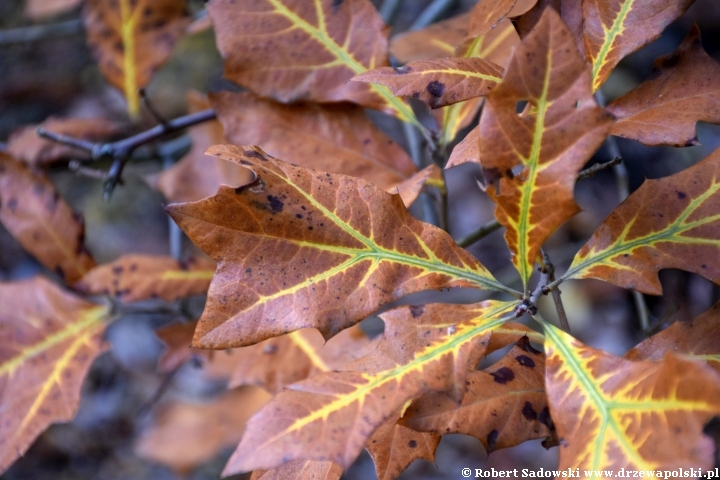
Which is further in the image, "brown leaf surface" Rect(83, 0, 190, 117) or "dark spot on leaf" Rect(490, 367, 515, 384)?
"brown leaf surface" Rect(83, 0, 190, 117)

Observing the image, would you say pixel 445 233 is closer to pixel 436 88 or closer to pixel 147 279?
pixel 436 88

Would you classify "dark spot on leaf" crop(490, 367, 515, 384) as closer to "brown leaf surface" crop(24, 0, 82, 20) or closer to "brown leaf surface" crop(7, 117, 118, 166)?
"brown leaf surface" crop(7, 117, 118, 166)

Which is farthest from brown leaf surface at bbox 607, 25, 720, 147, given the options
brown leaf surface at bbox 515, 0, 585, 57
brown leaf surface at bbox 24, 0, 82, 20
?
brown leaf surface at bbox 24, 0, 82, 20

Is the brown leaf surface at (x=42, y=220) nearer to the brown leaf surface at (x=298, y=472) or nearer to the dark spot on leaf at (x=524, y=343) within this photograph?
the brown leaf surface at (x=298, y=472)

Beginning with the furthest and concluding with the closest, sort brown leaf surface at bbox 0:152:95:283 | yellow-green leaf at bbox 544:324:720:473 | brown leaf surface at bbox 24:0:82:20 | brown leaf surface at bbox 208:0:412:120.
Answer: brown leaf surface at bbox 24:0:82:20 < brown leaf surface at bbox 0:152:95:283 < brown leaf surface at bbox 208:0:412:120 < yellow-green leaf at bbox 544:324:720:473

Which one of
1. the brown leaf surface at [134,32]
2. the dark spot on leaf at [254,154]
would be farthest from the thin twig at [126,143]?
the dark spot on leaf at [254,154]

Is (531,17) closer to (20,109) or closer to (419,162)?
(419,162)
